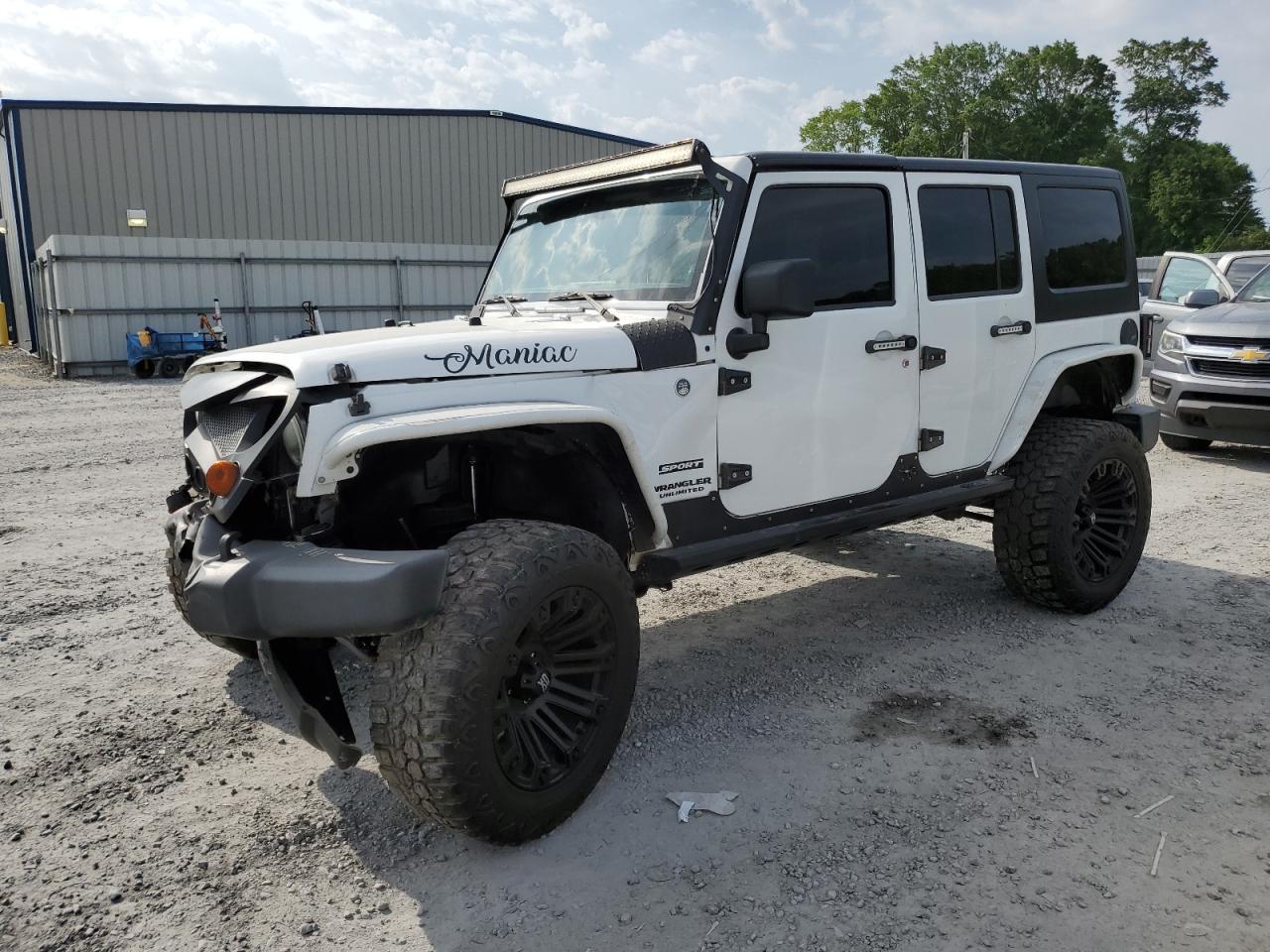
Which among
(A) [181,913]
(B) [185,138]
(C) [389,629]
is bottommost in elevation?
(A) [181,913]

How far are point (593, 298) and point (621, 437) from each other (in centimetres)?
76

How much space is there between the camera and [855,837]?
116 inches

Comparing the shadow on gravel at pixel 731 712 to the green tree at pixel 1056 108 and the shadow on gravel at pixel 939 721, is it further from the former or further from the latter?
the green tree at pixel 1056 108

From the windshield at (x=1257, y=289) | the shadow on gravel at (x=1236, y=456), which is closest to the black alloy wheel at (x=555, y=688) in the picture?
the shadow on gravel at (x=1236, y=456)

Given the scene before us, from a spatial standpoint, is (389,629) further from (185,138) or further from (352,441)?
(185,138)

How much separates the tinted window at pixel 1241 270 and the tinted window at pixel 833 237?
26.4 feet

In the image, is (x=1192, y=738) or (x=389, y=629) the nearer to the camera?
(x=389, y=629)

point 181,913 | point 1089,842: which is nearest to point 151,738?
point 181,913

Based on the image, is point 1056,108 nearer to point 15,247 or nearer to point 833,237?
point 15,247

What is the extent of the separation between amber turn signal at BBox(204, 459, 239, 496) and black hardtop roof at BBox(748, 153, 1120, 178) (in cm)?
213

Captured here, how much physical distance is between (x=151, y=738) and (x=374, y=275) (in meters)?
17.4

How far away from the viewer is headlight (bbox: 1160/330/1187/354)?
8.74 metres

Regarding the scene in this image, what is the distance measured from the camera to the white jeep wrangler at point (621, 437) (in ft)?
8.83

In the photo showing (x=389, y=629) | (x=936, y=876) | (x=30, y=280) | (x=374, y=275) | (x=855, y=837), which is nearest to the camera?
(x=389, y=629)
